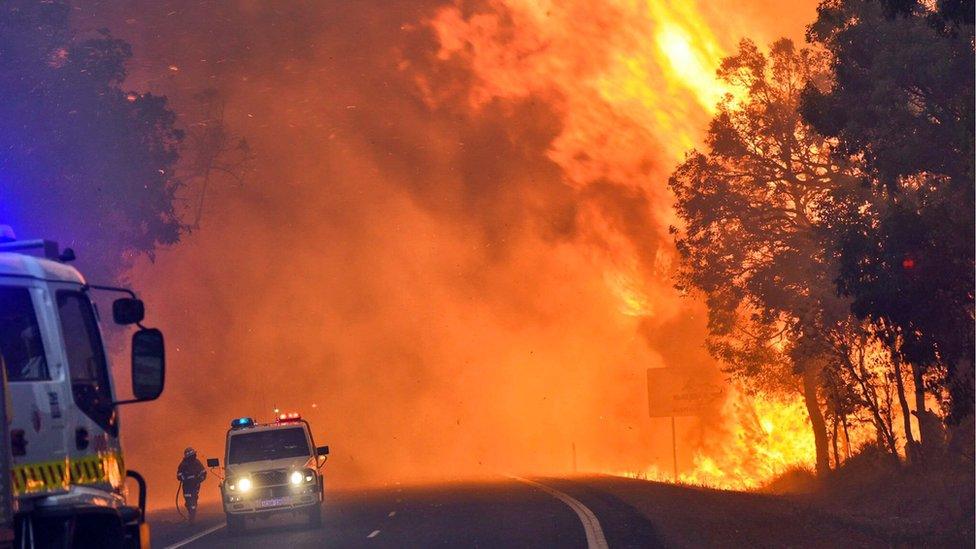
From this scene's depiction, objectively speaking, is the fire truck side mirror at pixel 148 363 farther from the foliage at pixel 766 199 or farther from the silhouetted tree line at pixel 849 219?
the foliage at pixel 766 199

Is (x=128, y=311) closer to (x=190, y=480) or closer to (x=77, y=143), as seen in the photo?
(x=190, y=480)

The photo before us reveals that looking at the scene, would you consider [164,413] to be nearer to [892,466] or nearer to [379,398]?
[379,398]

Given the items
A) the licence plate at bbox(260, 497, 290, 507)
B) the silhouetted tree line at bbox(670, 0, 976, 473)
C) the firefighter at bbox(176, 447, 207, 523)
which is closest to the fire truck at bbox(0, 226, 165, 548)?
the silhouetted tree line at bbox(670, 0, 976, 473)

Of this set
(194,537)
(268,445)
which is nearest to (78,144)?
(268,445)

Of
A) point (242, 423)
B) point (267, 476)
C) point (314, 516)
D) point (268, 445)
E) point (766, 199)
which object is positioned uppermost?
point (766, 199)

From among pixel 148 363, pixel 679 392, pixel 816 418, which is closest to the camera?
pixel 148 363

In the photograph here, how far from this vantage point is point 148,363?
402 inches

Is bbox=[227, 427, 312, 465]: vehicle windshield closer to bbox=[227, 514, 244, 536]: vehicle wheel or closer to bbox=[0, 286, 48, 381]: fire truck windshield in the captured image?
bbox=[227, 514, 244, 536]: vehicle wheel

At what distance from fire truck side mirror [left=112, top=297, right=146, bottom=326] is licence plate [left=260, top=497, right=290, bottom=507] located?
18617 millimetres

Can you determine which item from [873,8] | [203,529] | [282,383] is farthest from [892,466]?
[282,383]

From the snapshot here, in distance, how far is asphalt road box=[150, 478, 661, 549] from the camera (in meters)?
23.3

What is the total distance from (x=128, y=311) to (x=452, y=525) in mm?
17090

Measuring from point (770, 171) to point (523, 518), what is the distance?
21.1 meters

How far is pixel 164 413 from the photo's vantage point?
306 feet
